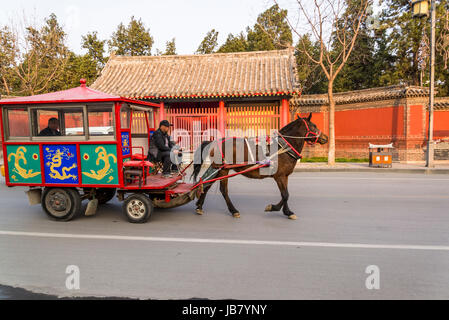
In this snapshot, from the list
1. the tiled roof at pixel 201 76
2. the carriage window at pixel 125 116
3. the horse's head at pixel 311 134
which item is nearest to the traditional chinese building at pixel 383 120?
the tiled roof at pixel 201 76

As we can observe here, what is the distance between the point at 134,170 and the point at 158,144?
0.83 meters

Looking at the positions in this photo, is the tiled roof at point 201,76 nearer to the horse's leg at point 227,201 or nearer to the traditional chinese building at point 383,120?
the traditional chinese building at point 383,120

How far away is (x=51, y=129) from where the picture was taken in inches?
215

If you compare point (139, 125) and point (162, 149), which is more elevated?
point (139, 125)

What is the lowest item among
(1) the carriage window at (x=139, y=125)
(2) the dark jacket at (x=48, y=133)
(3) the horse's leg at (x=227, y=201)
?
(3) the horse's leg at (x=227, y=201)

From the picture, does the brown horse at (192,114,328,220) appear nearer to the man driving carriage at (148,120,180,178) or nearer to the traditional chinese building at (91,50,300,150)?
the man driving carriage at (148,120,180,178)

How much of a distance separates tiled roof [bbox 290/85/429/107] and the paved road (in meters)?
10.1

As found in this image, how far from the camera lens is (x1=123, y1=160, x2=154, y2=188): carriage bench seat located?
17.0 feet

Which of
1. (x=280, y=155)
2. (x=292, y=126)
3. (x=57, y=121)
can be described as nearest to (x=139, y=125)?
(x=57, y=121)

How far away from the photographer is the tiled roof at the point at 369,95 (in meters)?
14.9

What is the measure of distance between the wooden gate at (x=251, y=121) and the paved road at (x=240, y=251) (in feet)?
27.6

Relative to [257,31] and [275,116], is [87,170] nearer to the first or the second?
[275,116]

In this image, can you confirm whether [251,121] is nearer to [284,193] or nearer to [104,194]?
[104,194]

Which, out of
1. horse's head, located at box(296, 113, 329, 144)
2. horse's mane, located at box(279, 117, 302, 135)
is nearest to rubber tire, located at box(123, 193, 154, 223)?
horse's mane, located at box(279, 117, 302, 135)
